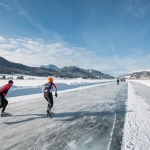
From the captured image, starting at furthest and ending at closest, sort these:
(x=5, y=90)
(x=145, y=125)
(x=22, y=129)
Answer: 1. (x=5, y=90)
2. (x=145, y=125)
3. (x=22, y=129)

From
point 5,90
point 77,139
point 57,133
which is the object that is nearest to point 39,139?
point 57,133

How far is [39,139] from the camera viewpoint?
457cm

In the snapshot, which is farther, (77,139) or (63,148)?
(77,139)

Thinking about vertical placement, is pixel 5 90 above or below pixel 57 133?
above

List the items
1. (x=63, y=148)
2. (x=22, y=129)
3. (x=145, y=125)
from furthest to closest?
(x=145, y=125) → (x=22, y=129) → (x=63, y=148)

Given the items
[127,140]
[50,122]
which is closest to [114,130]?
[127,140]

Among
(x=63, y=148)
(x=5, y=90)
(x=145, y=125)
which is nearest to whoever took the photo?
(x=63, y=148)

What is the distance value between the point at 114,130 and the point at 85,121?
139cm

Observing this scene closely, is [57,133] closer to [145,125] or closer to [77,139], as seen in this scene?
[77,139]

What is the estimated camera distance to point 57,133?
508cm

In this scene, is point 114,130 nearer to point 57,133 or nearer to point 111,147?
point 111,147

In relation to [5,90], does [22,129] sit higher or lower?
lower

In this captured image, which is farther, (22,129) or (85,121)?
(85,121)

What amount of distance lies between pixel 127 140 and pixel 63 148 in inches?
72.0
